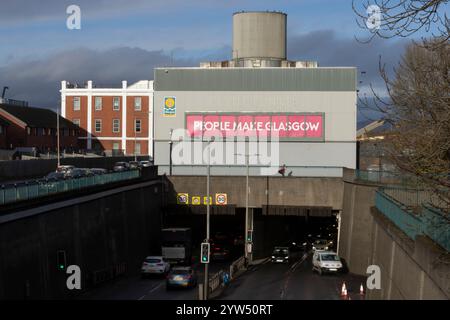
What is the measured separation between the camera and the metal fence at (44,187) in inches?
1200

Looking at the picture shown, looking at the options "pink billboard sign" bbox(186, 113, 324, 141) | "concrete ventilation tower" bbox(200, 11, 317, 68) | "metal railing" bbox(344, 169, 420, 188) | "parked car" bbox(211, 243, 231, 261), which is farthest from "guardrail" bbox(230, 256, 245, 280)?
"concrete ventilation tower" bbox(200, 11, 317, 68)

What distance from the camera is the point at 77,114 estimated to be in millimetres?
107375

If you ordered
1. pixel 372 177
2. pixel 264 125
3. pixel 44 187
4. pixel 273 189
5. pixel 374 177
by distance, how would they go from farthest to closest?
1. pixel 264 125
2. pixel 273 189
3. pixel 372 177
4. pixel 374 177
5. pixel 44 187

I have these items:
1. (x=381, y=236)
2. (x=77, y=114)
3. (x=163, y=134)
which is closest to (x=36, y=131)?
(x=77, y=114)

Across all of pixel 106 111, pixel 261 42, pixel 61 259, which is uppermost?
pixel 261 42

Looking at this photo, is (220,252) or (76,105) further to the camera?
(76,105)

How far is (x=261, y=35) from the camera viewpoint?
76.4m

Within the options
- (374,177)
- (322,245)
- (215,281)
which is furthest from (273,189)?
(215,281)

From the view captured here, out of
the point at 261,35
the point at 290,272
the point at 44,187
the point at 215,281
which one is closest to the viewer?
the point at 44,187

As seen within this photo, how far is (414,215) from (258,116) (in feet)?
133

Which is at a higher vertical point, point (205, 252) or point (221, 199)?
point (221, 199)

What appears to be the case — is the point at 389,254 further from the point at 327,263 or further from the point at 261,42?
the point at 261,42
